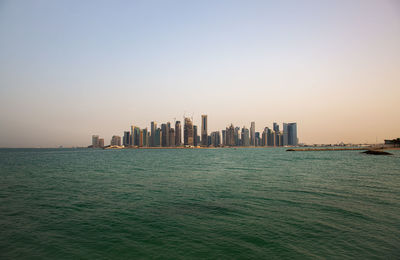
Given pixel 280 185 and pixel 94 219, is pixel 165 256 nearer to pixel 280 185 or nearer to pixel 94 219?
pixel 94 219

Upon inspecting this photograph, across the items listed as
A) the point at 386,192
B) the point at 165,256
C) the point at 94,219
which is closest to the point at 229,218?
the point at 165,256

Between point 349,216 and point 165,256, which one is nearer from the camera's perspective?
point 165,256

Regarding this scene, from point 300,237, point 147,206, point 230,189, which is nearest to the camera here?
point 300,237

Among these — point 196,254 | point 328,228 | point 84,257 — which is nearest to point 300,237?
point 328,228

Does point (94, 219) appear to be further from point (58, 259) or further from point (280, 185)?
point (280, 185)

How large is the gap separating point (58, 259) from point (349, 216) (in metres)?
19.7

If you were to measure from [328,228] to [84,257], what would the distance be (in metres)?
14.9

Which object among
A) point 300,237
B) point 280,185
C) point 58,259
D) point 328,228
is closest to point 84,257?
point 58,259

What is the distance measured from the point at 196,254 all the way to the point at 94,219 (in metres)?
9.73

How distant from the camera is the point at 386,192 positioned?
2434cm

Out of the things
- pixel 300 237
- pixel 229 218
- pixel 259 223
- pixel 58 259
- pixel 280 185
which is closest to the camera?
pixel 58 259

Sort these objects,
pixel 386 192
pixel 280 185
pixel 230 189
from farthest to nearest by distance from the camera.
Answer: pixel 280 185
pixel 230 189
pixel 386 192

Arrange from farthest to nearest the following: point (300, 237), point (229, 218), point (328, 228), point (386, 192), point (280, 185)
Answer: point (280, 185), point (386, 192), point (229, 218), point (328, 228), point (300, 237)

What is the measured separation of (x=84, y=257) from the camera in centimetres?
1081
